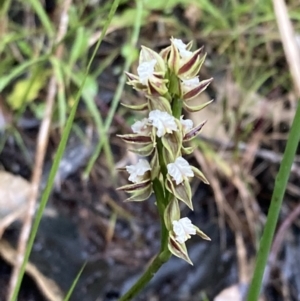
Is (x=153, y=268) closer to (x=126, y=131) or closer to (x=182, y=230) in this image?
(x=182, y=230)

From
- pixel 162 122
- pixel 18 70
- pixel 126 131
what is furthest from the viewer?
pixel 126 131

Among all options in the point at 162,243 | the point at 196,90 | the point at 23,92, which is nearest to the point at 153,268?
the point at 162,243

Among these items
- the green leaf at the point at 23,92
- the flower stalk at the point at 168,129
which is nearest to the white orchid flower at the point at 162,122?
the flower stalk at the point at 168,129

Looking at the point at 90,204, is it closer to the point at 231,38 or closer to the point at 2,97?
the point at 2,97

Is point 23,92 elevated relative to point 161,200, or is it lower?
lower

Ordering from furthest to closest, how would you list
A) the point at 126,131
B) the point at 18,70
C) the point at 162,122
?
the point at 126,131 < the point at 18,70 < the point at 162,122

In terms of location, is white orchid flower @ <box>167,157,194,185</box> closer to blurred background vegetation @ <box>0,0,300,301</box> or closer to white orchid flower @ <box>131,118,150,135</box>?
white orchid flower @ <box>131,118,150,135</box>
